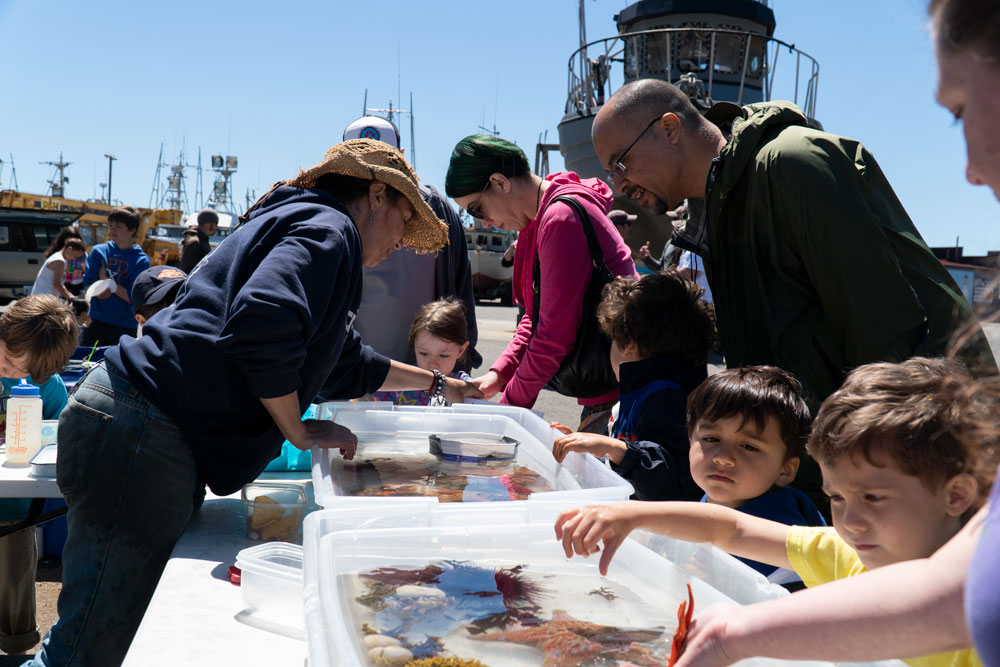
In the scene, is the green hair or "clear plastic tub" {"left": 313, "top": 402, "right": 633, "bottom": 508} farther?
the green hair

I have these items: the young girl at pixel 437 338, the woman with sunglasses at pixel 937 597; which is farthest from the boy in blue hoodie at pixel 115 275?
the woman with sunglasses at pixel 937 597

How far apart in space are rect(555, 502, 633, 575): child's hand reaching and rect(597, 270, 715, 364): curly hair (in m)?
1.05

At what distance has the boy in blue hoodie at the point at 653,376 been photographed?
1.90 m

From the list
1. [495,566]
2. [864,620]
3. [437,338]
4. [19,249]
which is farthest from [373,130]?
[19,249]

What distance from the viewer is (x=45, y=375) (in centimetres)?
296

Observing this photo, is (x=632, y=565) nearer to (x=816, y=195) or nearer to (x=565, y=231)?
(x=816, y=195)

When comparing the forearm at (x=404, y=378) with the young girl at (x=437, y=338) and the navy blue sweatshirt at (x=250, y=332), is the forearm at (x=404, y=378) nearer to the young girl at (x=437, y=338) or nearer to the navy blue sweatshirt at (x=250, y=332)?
the young girl at (x=437, y=338)

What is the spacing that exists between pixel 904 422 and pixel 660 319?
3.54 ft

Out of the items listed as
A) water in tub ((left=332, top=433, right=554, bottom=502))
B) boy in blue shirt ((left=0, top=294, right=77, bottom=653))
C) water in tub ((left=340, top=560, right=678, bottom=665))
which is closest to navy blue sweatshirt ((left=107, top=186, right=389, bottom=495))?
water in tub ((left=332, top=433, right=554, bottom=502))

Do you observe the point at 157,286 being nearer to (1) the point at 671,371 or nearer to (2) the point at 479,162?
(2) the point at 479,162

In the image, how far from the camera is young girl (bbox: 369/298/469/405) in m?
2.90

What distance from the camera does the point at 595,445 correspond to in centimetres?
184

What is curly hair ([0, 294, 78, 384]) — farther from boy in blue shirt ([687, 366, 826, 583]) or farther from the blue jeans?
boy in blue shirt ([687, 366, 826, 583])

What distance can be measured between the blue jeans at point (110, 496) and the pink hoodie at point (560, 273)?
1179 millimetres
